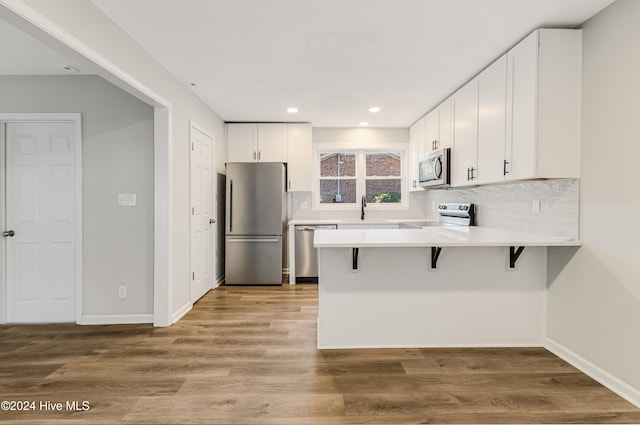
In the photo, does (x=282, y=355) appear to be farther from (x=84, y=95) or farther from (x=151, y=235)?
(x=84, y=95)

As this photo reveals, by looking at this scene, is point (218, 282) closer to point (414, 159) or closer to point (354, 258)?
point (354, 258)

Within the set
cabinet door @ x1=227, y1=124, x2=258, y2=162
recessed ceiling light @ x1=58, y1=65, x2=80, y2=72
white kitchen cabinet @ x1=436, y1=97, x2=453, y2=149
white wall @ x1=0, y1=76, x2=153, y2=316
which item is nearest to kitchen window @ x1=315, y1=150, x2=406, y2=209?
cabinet door @ x1=227, y1=124, x2=258, y2=162

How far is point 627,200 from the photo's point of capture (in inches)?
74.0

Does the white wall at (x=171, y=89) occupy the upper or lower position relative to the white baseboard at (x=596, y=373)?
upper

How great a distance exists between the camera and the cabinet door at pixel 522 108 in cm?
223

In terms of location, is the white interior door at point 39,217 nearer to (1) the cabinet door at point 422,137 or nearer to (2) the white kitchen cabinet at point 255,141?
(2) the white kitchen cabinet at point 255,141

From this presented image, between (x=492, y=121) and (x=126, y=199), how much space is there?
3384 millimetres

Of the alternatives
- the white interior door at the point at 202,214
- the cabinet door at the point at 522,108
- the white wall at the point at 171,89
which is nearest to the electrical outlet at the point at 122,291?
the white wall at the point at 171,89

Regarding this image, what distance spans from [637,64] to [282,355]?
2.88 metres

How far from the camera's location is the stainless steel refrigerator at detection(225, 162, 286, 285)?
459 cm

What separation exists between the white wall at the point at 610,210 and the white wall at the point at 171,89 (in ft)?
8.34

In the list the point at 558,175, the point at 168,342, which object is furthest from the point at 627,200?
the point at 168,342

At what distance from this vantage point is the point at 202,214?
4.04m

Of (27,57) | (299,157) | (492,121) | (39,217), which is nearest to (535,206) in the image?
(492,121)
